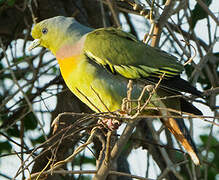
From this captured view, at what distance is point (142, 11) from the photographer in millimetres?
2963

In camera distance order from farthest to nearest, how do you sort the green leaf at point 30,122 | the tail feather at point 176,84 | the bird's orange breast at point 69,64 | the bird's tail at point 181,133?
the green leaf at point 30,122 < the bird's orange breast at point 69,64 < the bird's tail at point 181,133 < the tail feather at point 176,84

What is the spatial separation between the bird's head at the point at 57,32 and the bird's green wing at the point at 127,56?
177mm

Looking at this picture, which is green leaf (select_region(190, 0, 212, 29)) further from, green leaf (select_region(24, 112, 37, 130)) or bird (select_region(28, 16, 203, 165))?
green leaf (select_region(24, 112, 37, 130))

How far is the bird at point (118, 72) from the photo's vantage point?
3145 millimetres

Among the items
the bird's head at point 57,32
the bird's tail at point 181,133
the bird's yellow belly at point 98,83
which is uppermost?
the bird's head at point 57,32

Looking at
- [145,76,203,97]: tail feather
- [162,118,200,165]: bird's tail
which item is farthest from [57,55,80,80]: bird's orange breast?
[162,118,200,165]: bird's tail

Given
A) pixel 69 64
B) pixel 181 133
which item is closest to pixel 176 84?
pixel 181 133

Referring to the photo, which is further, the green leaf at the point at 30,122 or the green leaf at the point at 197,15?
the green leaf at the point at 30,122

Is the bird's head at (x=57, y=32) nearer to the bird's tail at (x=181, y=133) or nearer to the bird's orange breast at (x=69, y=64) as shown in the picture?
the bird's orange breast at (x=69, y=64)

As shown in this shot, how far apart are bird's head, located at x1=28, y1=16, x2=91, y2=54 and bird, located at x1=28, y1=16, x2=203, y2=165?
18 millimetres

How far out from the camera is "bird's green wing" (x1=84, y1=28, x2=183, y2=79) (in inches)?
126

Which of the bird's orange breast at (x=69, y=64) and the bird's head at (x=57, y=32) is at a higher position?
the bird's head at (x=57, y=32)

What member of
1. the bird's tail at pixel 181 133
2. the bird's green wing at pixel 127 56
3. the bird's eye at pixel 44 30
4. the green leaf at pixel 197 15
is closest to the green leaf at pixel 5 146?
the bird's eye at pixel 44 30

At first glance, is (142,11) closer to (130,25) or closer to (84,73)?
(84,73)
